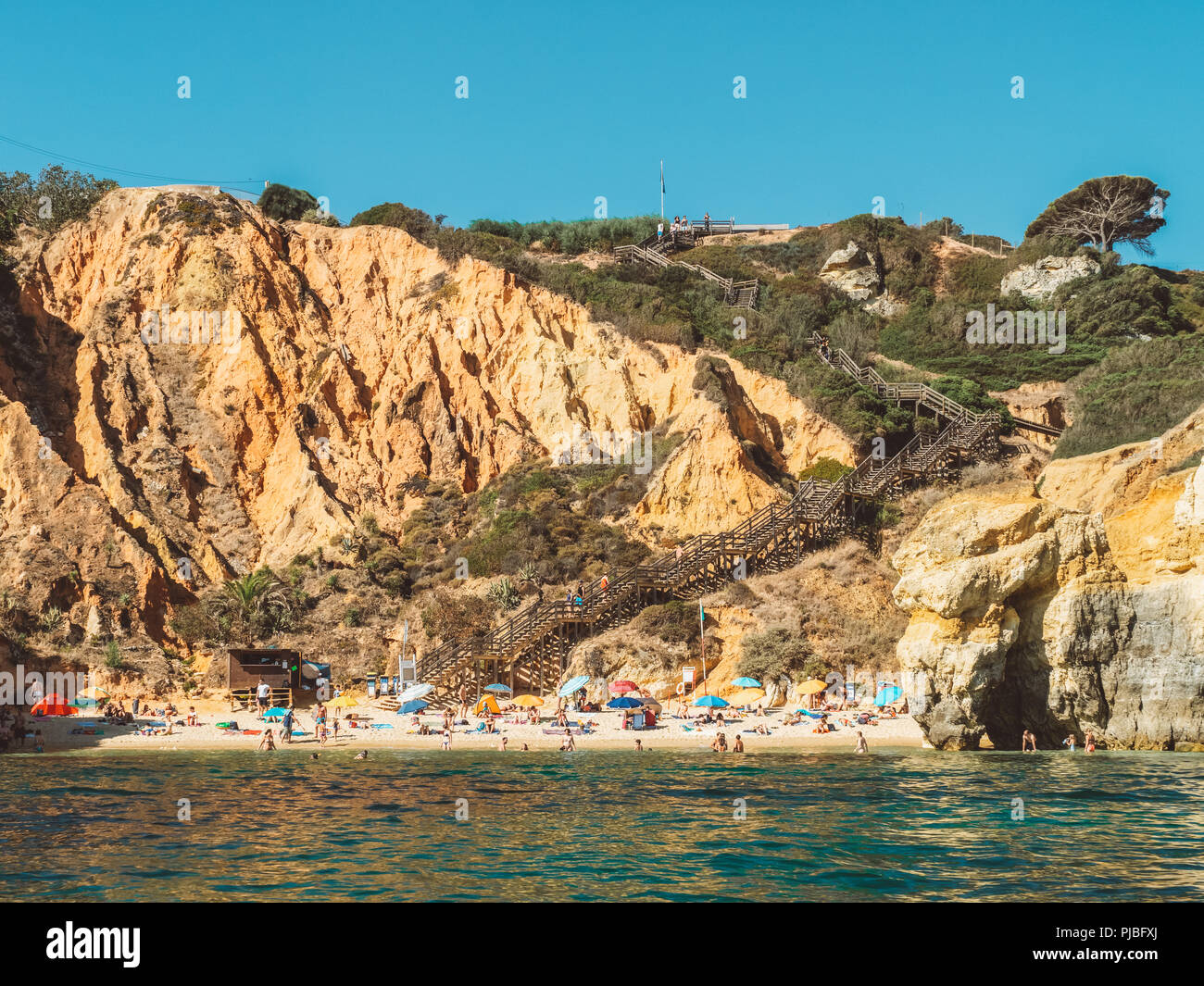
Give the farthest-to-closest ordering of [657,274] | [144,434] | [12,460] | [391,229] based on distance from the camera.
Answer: [657,274]
[391,229]
[144,434]
[12,460]

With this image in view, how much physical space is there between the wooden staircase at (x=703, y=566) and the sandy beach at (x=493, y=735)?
10.9ft

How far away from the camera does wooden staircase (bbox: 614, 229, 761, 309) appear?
57.2 metres

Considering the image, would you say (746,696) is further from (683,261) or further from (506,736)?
(683,261)

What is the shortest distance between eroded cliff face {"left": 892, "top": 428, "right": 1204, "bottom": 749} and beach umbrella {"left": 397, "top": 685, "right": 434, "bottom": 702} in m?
13.7

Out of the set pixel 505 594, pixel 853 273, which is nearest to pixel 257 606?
pixel 505 594

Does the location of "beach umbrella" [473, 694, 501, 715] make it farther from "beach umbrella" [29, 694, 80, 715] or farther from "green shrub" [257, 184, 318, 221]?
"green shrub" [257, 184, 318, 221]

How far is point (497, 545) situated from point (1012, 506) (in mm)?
20725

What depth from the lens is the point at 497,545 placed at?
4119cm

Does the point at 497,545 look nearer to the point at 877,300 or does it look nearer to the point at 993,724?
the point at 993,724

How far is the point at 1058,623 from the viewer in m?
24.9

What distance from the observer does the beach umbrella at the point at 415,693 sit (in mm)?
31641

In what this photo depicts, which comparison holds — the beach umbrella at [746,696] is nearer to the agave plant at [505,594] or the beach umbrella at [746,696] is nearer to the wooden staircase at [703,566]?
the wooden staircase at [703,566]
